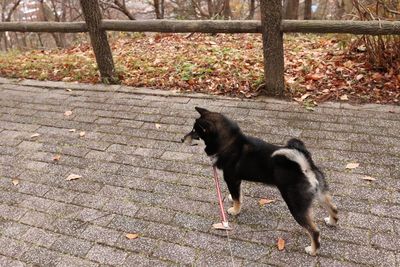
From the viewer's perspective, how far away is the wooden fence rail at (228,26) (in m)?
4.76

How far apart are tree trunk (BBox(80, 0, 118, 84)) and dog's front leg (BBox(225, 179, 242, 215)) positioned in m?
3.77

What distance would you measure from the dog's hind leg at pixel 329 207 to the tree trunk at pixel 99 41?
4.36 m

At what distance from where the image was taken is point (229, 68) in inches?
248

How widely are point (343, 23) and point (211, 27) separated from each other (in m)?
1.75

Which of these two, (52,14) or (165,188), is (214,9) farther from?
(165,188)

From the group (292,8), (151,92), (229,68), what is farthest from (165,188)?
(292,8)

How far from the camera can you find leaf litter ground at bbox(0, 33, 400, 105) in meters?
5.45

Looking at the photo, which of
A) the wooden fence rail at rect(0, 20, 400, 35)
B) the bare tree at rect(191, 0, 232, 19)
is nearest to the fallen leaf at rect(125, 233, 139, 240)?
the wooden fence rail at rect(0, 20, 400, 35)

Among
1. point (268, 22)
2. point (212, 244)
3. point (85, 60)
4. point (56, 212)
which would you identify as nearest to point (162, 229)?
point (212, 244)

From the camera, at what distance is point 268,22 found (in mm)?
5008

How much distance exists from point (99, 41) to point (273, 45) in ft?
9.27

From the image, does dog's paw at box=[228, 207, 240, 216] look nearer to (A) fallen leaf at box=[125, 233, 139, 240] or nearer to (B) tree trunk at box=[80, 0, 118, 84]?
(A) fallen leaf at box=[125, 233, 139, 240]

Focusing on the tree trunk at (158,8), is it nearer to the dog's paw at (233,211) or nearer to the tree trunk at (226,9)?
the tree trunk at (226,9)

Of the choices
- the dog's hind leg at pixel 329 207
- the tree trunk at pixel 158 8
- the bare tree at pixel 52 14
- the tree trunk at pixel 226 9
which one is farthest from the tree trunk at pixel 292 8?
the bare tree at pixel 52 14
